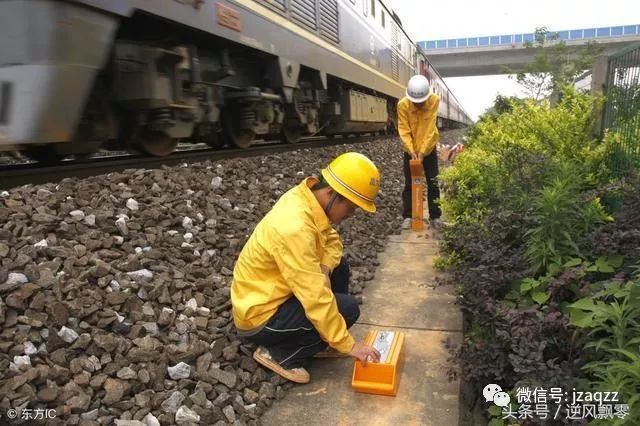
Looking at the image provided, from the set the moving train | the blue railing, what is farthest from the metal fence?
the blue railing

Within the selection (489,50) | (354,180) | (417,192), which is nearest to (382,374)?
(354,180)

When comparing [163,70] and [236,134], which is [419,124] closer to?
[236,134]

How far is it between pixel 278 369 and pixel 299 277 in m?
0.61

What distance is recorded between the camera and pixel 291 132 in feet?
30.3

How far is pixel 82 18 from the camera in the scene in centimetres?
337

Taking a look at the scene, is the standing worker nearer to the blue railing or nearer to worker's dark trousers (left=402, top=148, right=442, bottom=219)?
worker's dark trousers (left=402, top=148, right=442, bottom=219)

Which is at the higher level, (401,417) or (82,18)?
(82,18)

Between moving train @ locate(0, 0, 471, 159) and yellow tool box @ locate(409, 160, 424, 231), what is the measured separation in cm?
198

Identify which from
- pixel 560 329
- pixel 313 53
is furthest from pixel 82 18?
pixel 313 53

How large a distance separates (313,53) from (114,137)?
12.0 ft

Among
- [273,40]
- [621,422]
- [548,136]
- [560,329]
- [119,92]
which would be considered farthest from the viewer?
[273,40]

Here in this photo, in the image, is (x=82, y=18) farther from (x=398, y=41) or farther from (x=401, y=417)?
(x=398, y=41)

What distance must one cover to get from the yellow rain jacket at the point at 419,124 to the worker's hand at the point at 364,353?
356 cm

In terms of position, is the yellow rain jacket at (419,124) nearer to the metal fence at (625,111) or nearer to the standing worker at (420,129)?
the standing worker at (420,129)
